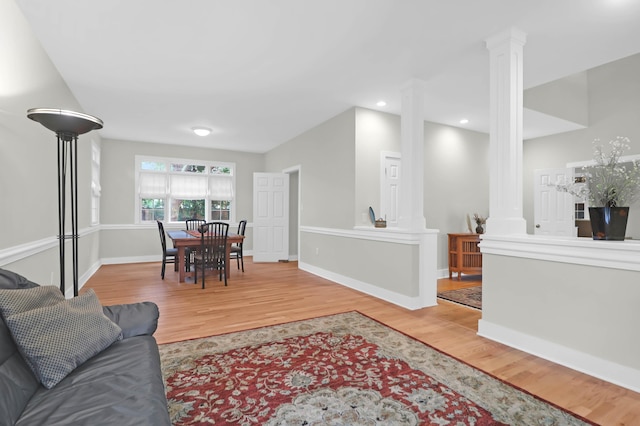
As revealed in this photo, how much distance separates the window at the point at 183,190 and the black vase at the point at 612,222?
7.31 meters

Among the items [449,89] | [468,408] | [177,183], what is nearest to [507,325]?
[468,408]

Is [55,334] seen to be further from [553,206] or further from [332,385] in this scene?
[553,206]

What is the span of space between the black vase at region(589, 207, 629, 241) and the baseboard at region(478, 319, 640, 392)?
85 cm

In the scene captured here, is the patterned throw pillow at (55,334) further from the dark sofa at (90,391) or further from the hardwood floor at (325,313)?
the hardwood floor at (325,313)

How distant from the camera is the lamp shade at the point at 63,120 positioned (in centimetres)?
224

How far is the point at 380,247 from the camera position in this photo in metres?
4.38

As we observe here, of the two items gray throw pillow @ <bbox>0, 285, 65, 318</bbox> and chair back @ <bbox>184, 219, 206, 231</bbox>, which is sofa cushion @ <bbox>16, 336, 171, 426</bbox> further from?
chair back @ <bbox>184, 219, 206, 231</bbox>

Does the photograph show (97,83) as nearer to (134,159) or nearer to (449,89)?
(134,159)

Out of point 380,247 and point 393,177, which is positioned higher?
point 393,177

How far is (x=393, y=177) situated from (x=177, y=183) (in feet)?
17.0

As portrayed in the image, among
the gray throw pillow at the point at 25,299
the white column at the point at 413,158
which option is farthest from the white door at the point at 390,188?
the gray throw pillow at the point at 25,299

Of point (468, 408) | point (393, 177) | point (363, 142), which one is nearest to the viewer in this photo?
point (468, 408)

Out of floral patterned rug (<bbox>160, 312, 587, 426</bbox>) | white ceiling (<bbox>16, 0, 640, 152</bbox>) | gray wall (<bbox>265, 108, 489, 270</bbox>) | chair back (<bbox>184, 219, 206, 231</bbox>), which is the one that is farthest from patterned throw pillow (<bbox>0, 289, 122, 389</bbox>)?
chair back (<bbox>184, 219, 206, 231</bbox>)

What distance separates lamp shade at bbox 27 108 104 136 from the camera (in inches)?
88.3
